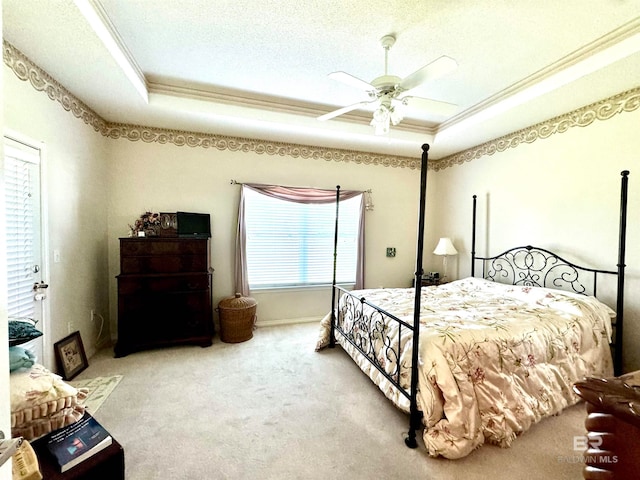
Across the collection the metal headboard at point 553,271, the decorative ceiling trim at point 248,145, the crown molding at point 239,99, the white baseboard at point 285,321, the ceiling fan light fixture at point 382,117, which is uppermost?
the crown molding at point 239,99

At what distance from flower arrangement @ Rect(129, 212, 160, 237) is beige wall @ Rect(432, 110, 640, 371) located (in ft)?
13.6

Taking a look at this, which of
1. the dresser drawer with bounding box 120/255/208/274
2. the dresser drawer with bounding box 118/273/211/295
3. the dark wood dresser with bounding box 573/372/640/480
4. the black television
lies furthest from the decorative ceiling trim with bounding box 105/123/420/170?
the dark wood dresser with bounding box 573/372/640/480

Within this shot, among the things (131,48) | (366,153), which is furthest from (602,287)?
(131,48)

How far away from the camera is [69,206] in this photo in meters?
2.76

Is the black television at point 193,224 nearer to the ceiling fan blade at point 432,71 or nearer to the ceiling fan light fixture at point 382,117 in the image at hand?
the ceiling fan light fixture at point 382,117

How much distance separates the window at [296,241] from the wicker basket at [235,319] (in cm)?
52

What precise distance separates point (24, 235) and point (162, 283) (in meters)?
1.21

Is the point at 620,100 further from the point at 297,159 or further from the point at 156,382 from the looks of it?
the point at 156,382

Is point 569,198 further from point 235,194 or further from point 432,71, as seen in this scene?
point 235,194

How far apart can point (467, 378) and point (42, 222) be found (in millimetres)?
3383

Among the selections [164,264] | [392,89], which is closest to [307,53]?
[392,89]

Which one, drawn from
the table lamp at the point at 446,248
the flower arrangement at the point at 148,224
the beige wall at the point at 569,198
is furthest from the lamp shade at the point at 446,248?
the flower arrangement at the point at 148,224

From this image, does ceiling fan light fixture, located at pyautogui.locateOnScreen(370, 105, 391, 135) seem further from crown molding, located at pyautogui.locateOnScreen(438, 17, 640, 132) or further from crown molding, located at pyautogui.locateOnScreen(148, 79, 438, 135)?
crown molding, located at pyautogui.locateOnScreen(438, 17, 640, 132)

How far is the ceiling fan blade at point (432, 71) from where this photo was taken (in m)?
1.77
